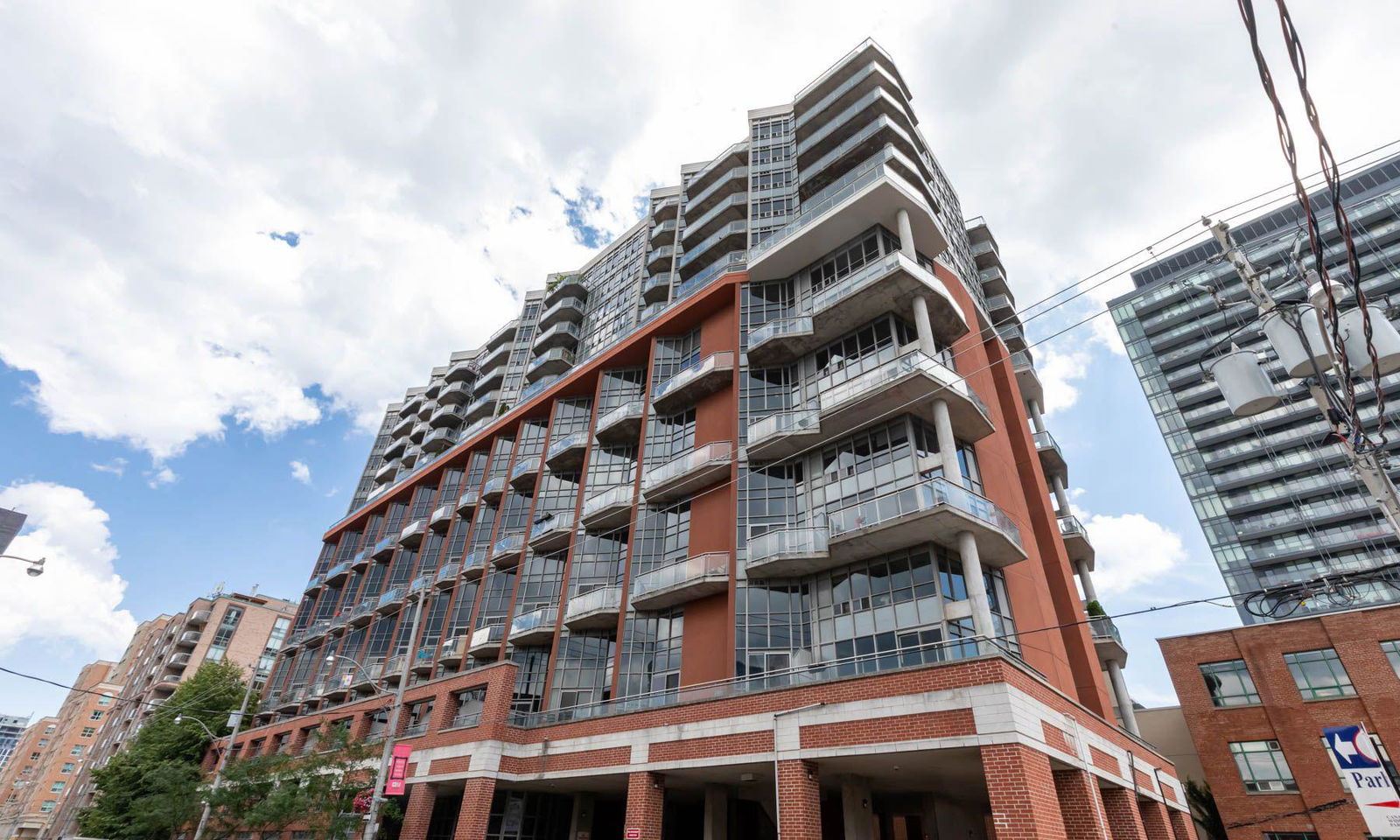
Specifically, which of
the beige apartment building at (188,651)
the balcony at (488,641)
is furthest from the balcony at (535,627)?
the beige apartment building at (188,651)

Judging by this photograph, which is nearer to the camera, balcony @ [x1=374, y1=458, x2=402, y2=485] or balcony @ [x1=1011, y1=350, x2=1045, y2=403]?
balcony @ [x1=1011, y1=350, x2=1045, y2=403]

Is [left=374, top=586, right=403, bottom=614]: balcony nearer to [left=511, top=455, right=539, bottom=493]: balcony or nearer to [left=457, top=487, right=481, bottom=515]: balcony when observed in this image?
[left=457, top=487, right=481, bottom=515]: balcony

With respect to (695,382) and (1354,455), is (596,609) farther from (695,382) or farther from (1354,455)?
(1354,455)

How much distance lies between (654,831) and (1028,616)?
1432 cm

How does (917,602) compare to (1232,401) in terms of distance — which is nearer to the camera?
(1232,401)

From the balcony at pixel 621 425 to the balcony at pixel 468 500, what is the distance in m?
12.7

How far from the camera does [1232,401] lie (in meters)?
8.29

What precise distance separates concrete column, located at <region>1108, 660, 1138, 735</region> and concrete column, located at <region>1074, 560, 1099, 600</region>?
3345 millimetres

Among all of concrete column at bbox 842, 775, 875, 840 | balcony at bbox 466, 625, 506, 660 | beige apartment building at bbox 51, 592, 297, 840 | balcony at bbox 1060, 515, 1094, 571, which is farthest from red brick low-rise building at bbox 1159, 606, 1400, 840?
beige apartment building at bbox 51, 592, 297, 840

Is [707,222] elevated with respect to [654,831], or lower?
elevated

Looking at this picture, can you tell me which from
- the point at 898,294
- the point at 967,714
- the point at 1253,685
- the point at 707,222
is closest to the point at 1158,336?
the point at 1253,685

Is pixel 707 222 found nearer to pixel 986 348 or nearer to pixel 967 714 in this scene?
pixel 986 348

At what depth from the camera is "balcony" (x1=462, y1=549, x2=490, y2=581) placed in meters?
37.7

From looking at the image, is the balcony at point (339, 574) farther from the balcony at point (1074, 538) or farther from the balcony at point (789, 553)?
the balcony at point (1074, 538)
